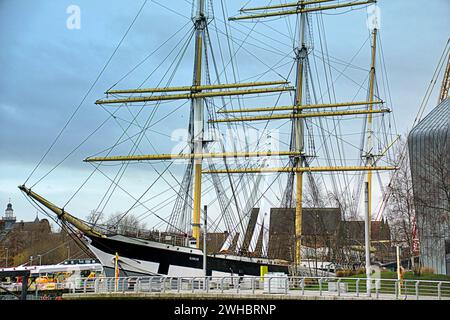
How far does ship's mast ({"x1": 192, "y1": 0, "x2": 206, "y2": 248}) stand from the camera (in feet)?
99.2

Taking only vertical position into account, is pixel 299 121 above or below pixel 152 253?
above

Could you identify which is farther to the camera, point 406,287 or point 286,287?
point 286,287

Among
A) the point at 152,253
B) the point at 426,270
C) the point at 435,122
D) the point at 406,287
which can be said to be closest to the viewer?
the point at 406,287

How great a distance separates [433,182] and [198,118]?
13.0m

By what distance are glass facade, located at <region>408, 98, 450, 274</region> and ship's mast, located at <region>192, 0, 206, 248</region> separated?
10.4 m

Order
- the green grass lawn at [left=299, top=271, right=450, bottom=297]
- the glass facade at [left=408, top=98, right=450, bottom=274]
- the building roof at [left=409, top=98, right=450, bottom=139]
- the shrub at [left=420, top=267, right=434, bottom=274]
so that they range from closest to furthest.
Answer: the green grass lawn at [left=299, top=271, right=450, bottom=297] < the glass facade at [left=408, top=98, right=450, bottom=274] < the shrub at [left=420, top=267, right=434, bottom=274] < the building roof at [left=409, top=98, right=450, bottom=139]

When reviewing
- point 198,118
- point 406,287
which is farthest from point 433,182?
point 198,118

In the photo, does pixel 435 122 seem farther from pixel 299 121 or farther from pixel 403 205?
pixel 299 121

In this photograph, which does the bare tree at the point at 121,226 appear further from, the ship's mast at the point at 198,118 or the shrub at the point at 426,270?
the shrub at the point at 426,270

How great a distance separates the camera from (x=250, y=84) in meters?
31.5

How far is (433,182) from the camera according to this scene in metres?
23.4

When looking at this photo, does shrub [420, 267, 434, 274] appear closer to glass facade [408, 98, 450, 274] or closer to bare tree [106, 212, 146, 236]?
glass facade [408, 98, 450, 274]

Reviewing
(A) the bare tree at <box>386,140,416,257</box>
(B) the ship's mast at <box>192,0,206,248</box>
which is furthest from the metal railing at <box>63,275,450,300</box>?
(B) the ship's mast at <box>192,0,206,248</box>
